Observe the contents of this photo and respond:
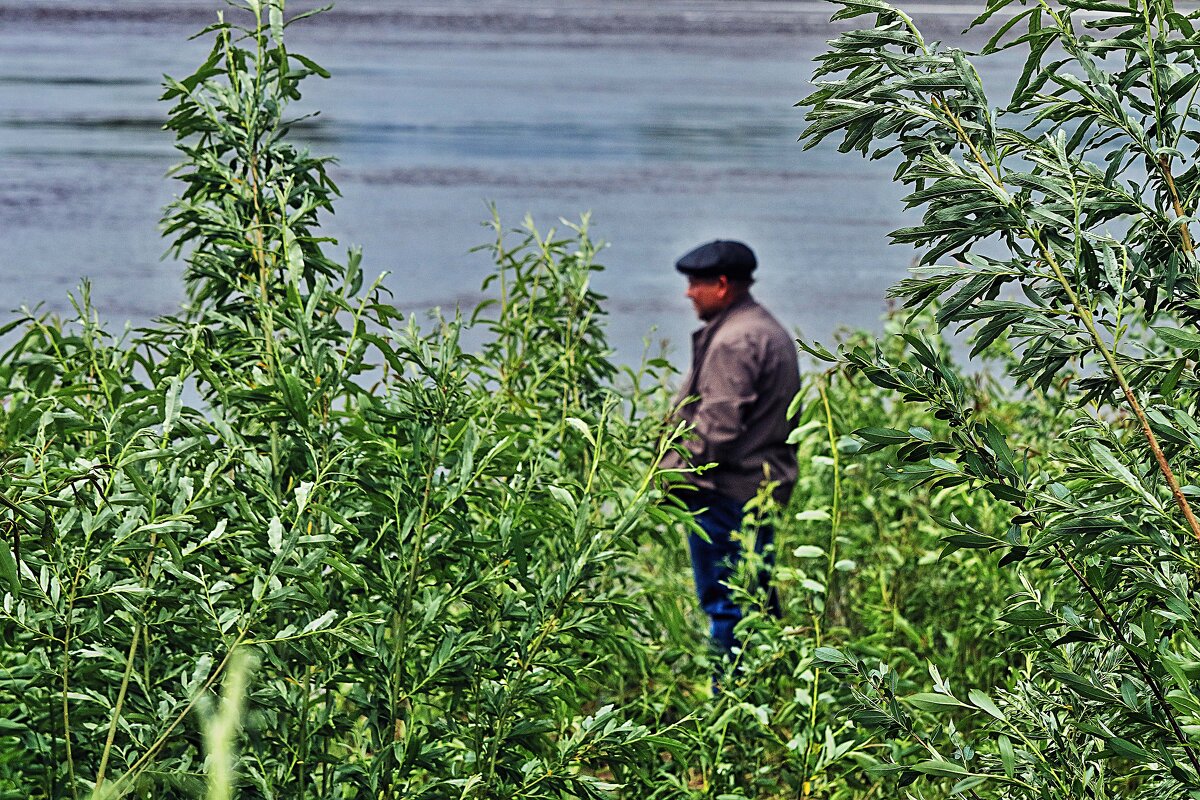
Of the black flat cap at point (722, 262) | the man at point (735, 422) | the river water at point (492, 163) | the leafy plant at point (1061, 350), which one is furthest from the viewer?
the river water at point (492, 163)

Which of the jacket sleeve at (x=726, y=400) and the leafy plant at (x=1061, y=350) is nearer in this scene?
the leafy plant at (x=1061, y=350)

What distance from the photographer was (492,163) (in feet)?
51.3

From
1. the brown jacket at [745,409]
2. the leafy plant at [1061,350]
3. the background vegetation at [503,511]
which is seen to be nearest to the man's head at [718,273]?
the brown jacket at [745,409]

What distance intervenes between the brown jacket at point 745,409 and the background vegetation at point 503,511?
8.70 feet

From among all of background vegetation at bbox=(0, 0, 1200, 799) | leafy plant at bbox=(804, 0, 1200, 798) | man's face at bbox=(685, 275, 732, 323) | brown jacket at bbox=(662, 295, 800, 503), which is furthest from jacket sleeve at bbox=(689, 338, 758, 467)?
leafy plant at bbox=(804, 0, 1200, 798)

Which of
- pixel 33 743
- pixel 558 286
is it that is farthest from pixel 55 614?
pixel 558 286

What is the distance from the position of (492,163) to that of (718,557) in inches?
433

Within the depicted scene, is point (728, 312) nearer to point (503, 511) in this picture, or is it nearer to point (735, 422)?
point (735, 422)

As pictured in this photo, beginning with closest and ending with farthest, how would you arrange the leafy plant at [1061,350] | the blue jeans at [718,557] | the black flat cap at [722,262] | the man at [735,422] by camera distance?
the leafy plant at [1061,350], the blue jeans at [718,557], the man at [735,422], the black flat cap at [722,262]

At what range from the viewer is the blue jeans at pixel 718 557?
5102 mm

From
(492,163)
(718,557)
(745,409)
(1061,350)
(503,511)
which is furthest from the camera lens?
(492,163)

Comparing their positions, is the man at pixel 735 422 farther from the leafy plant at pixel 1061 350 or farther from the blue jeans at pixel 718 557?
the leafy plant at pixel 1061 350

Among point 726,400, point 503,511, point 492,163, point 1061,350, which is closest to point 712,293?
point 726,400

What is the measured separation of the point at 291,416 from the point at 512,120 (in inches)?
707
